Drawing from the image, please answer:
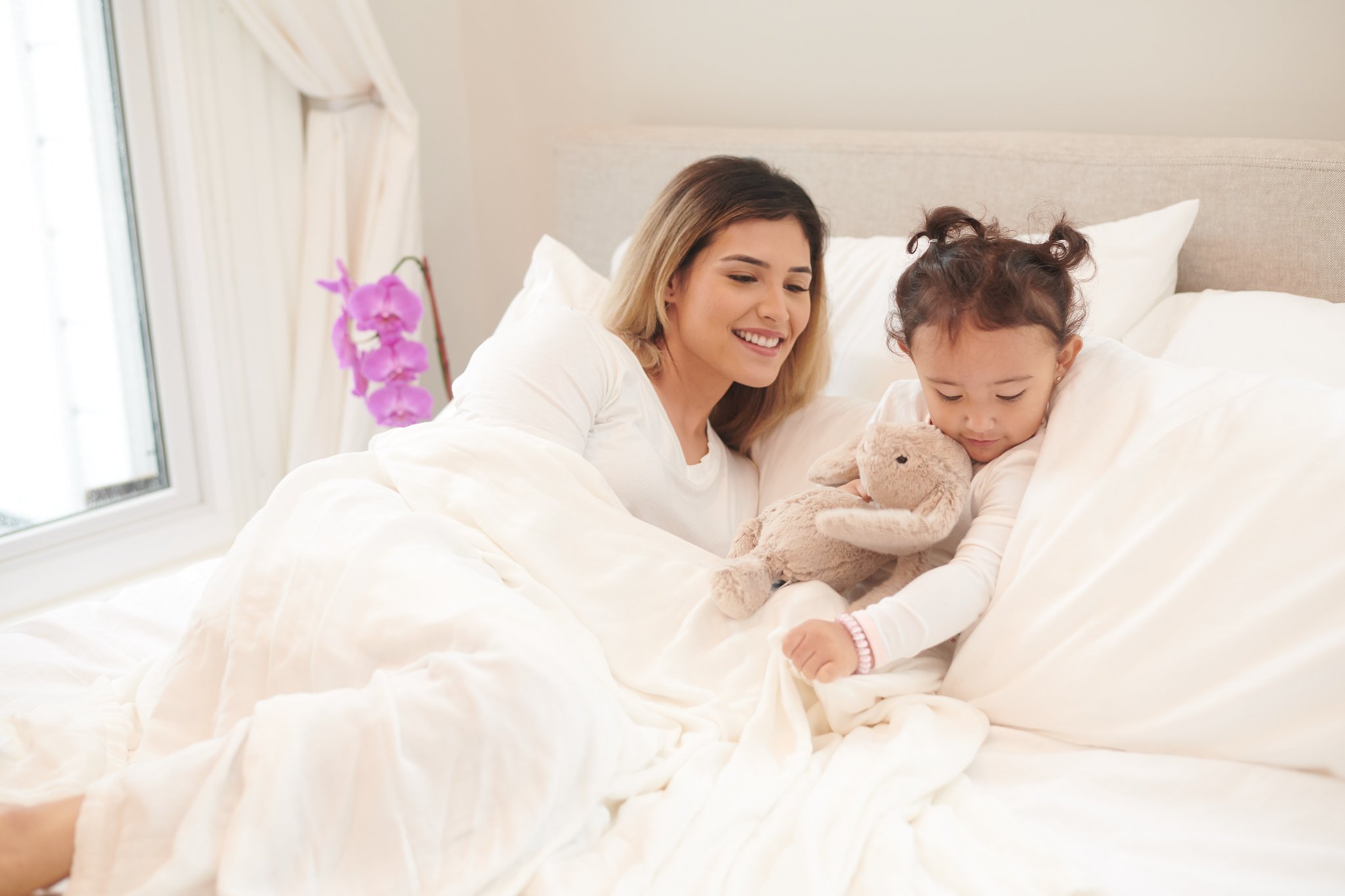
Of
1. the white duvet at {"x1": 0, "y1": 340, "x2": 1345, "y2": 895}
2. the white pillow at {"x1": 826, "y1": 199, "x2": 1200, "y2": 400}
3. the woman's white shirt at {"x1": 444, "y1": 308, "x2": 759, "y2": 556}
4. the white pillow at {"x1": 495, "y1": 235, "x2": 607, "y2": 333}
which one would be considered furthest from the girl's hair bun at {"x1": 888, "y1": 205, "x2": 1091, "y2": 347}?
the white pillow at {"x1": 495, "y1": 235, "x2": 607, "y2": 333}

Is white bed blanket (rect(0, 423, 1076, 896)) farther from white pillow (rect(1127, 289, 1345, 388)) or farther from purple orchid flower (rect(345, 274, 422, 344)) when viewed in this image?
purple orchid flower (rect(345, 274, 422, 344))

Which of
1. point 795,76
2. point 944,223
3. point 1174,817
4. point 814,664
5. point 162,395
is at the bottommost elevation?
point 1174,817

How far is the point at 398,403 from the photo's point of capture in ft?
6.98

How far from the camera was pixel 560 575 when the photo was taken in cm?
122

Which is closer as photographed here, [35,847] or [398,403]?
[35,847]

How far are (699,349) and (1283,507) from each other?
2.81 ft

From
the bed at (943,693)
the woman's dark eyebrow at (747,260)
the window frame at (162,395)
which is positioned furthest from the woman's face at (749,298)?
the window frame at (162,395)

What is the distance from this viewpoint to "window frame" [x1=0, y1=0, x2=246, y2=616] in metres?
2.18

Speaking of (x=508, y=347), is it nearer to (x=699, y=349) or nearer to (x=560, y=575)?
(x=699, y=349)

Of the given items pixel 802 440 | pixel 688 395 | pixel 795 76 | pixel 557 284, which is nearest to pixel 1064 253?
pixel 802 440

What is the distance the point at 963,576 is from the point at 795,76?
4.66 feet

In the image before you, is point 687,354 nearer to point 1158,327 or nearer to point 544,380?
point 544,380

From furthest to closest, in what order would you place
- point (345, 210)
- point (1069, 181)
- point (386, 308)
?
point (345, 210)
point (386, 308)
point (1069, 181)

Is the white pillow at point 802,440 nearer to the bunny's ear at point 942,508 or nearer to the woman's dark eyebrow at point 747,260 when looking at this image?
the woman's dark eyebrow at point 747,260
